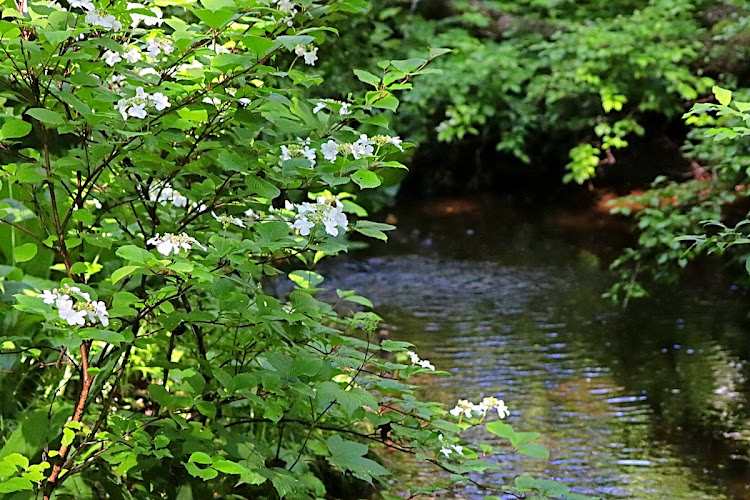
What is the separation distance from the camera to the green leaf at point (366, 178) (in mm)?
1201

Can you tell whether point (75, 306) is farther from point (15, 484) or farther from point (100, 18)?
point (100, 18)

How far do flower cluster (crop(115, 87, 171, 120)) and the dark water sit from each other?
5.23 feet

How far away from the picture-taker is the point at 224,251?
1.22 metres

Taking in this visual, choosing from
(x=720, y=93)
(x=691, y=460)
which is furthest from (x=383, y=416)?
(x=691, y=460)

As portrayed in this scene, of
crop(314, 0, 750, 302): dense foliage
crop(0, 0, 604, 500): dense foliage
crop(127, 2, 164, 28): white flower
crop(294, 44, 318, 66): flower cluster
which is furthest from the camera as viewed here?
crop(314, 0, 750, 302): dense foliage

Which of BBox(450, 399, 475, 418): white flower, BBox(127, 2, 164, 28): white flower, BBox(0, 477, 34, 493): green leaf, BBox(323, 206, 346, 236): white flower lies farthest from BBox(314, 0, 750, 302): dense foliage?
BBox(0, 477, 34, 493): green leaf

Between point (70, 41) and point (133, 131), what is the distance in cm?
16

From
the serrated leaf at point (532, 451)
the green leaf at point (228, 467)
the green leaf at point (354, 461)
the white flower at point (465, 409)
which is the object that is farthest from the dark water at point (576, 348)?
the green leaf at point (228, 467)

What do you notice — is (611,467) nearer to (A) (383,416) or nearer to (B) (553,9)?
(A) (383,416)

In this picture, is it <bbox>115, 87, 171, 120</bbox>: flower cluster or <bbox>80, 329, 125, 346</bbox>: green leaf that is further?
<bbox>115, 87, 171, 120</bbox>: flower cluster

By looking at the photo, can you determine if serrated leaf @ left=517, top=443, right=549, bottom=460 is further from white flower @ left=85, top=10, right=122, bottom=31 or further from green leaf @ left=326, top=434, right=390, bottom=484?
white flower @ left=85, top=10, right=122, bottom=31

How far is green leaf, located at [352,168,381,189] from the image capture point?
3.94 feet

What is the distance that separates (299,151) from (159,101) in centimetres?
23

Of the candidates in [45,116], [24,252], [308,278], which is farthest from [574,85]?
[45,116]
